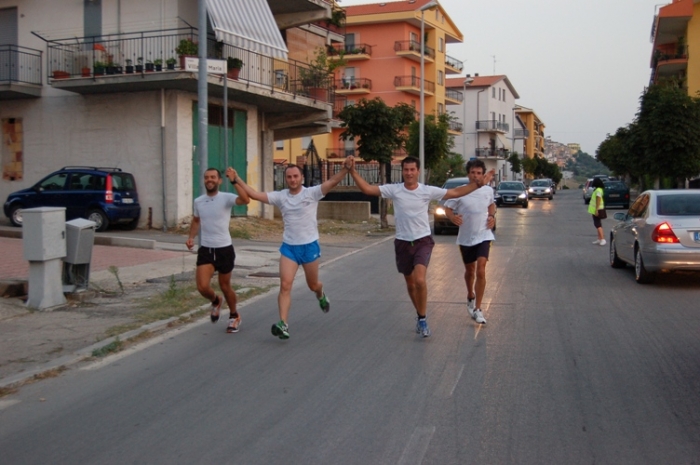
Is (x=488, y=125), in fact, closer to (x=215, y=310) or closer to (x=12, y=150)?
(x=12, y=150)

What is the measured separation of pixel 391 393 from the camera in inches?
250

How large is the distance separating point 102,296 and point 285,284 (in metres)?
4.08

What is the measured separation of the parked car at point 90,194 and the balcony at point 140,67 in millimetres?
2460

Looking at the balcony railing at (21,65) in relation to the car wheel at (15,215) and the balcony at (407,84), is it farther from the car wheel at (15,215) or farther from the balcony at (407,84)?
the balcony at (407,84)

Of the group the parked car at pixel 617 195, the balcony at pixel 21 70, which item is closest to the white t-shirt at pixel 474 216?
the balcony at pixel 21 70

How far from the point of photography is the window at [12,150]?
927 inches

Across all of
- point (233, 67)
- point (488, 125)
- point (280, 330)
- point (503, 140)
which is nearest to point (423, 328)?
point (280, 330)

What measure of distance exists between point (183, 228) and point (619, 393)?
16.6m

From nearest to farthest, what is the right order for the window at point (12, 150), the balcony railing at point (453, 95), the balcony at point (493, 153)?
the window at point (12, 150) → the balcony railing at point (453, 95) → the balcony at point (493, 153)

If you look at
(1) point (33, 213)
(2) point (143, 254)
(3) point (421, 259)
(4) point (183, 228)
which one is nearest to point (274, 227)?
(4) point (183, 228)

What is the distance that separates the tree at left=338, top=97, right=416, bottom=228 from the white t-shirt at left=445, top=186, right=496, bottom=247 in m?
16.0

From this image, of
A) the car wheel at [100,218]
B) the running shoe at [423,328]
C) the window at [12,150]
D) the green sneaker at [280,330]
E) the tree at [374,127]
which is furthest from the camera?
the tree at [374,127]

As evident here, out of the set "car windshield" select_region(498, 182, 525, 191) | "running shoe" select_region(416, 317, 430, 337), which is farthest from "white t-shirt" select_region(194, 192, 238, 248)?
"car windshield" select_region(498, 182, 525, 191)

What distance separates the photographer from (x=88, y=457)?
16.5ft
